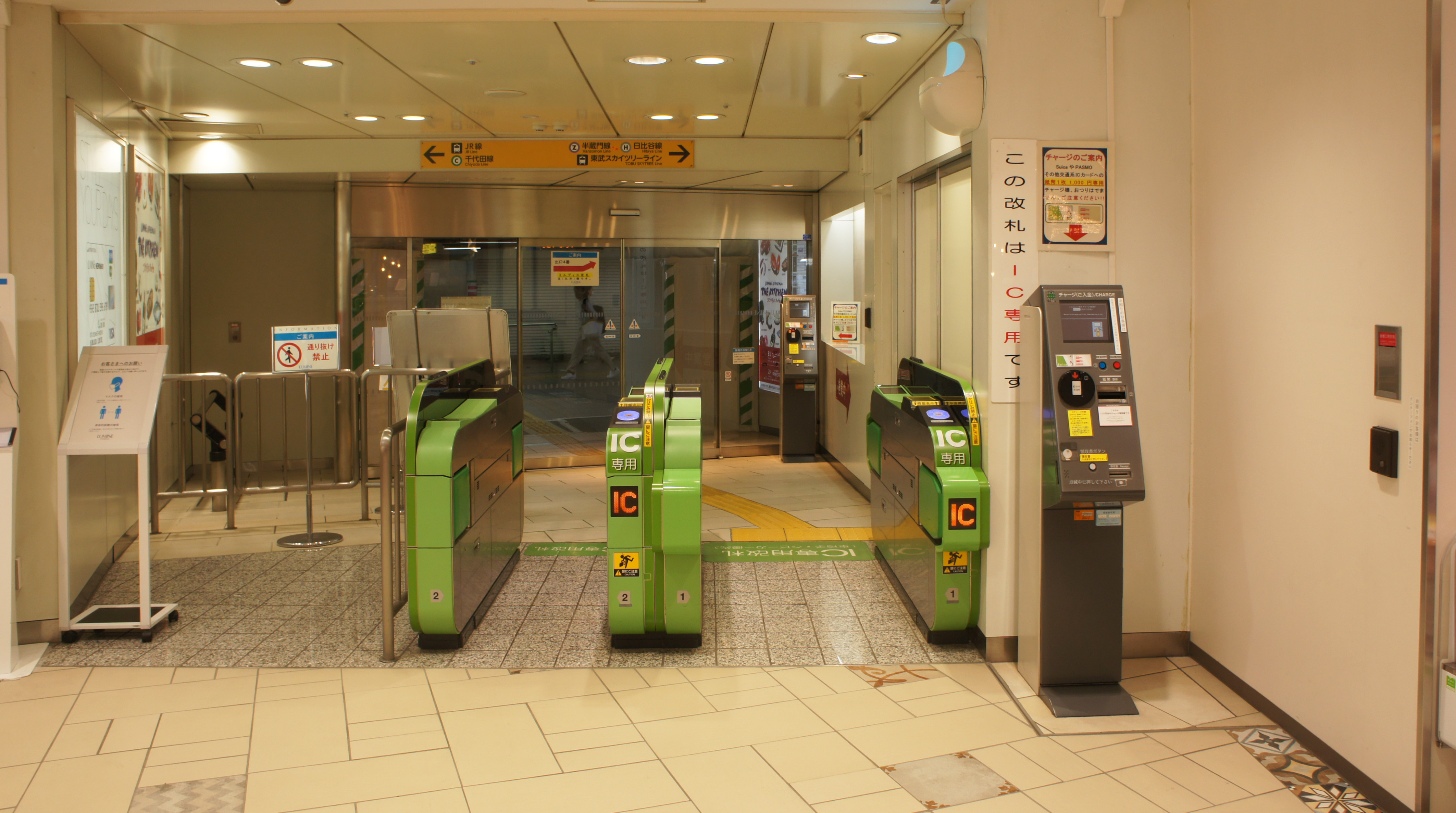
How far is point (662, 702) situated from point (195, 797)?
1.56 metres

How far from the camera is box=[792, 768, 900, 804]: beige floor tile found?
2971 millimetres

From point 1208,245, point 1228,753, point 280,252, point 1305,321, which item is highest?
point 280,252

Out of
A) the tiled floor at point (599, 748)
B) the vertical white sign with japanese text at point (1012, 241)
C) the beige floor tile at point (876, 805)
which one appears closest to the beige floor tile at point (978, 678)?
the tiled floor at point (599, 748)

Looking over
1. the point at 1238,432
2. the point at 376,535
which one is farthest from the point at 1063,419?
the point at 376,535

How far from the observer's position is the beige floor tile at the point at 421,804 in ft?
9.40

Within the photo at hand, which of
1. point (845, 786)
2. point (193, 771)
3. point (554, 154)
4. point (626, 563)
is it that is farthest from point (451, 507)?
point (554, 154)

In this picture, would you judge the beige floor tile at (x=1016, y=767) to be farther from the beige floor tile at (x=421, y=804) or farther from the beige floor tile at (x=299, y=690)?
the beige floor tile at (x=299, y=690)

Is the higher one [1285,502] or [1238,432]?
[1238,432]

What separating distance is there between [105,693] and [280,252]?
548cm

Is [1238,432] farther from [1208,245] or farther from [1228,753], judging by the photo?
[1228,753]

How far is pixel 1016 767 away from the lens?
3.16 meters

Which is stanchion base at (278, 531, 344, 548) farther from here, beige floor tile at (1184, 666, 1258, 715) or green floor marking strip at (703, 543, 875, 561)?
beige floor tile at (1184, 666, 1258, 715)

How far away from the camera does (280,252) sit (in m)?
8.40

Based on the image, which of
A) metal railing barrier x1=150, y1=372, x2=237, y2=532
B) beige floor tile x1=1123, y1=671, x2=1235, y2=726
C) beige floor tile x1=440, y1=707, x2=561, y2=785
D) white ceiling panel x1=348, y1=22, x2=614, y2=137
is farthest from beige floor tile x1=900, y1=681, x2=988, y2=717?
metal railing barrier x1=150, y1=372, x2=237, y2=532
